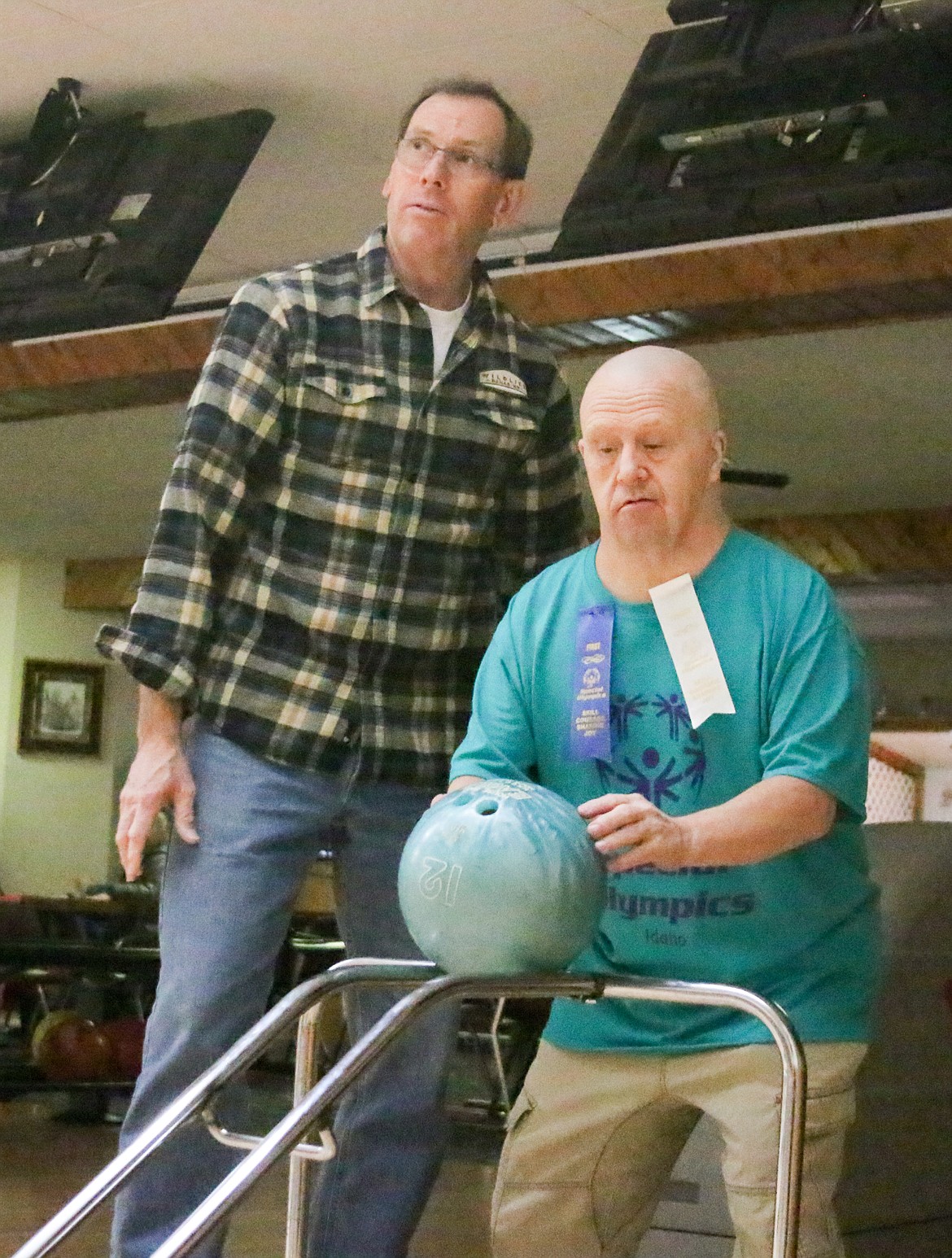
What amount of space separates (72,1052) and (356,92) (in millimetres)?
3622

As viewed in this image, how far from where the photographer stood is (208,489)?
2258 mm

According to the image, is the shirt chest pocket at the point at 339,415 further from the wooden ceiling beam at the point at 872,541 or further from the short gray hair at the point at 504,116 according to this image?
the wooden ceiling beam at the point at 872,541

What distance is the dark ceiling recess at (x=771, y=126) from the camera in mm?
3779

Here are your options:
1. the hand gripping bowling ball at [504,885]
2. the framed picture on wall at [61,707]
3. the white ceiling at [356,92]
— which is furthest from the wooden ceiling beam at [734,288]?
the framed picture on wall at [61,707]

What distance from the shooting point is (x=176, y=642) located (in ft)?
7.30

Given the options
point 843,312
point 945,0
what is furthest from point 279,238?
point 945,0

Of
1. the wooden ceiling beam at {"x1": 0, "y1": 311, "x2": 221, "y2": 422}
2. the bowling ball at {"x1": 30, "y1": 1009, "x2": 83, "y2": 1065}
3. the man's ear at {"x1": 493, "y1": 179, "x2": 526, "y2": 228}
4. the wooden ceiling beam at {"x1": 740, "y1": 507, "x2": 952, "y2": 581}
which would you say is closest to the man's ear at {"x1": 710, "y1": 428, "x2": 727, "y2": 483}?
the man's ear at {"x1": 493, "y1": 179, "x2": 526, "y2": 228}

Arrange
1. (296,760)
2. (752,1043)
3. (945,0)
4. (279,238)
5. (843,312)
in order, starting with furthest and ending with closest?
(279,238) → (843,312) → (945,0) → (296,760) → (752,1043)

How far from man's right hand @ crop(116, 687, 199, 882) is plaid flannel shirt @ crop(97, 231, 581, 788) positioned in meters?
0.04

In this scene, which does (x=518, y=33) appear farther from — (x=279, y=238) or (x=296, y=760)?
(x=296, y=760)

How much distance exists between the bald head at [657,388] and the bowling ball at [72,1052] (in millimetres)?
5028

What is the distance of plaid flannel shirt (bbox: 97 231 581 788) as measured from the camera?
224 centimetres

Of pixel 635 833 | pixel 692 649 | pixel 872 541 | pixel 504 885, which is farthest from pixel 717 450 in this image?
pixel 872 541

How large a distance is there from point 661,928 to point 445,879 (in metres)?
0.37
